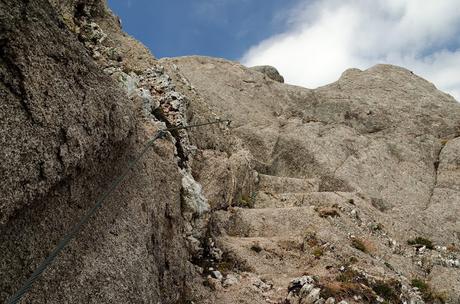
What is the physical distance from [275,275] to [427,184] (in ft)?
128

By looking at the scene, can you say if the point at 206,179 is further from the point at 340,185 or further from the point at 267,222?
the point at 340,185

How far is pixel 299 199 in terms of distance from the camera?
49.0 m

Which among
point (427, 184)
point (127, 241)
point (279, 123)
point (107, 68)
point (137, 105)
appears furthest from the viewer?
point (279, 123)

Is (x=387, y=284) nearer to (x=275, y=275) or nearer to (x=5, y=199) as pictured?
(x=275, y=275)

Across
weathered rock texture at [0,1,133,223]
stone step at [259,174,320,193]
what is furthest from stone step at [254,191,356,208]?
weathered rock texture at [0,1,133,223]

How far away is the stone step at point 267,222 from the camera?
3925 centimetres

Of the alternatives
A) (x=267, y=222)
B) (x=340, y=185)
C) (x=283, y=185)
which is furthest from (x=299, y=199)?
(x=340, y=185)

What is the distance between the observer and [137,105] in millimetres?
30969

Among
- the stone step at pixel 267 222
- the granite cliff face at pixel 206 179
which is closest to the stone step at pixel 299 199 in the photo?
the granite cliff face at pixel 206 179

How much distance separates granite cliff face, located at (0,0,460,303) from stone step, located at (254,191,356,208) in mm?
242

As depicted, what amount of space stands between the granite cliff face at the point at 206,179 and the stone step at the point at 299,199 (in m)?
0.24

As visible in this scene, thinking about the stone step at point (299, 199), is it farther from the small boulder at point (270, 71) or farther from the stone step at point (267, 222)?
the small boulder at point (270, 71)

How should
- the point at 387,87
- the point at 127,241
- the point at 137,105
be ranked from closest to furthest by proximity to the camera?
the point at 127,241, the point at 137,105, the point at 387,87

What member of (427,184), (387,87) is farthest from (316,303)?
(387,87)
